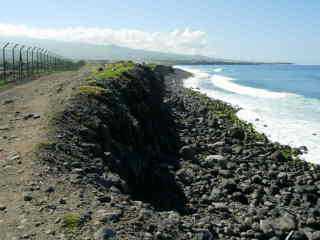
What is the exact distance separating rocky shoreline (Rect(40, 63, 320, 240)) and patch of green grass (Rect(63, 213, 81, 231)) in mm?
81

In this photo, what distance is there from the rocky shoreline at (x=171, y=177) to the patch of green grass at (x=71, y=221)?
8 centimetres

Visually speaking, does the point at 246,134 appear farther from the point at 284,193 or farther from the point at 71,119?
the point at 71,119

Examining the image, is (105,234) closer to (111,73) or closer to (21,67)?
(111,73)

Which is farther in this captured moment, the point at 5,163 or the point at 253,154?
the point at 253,154

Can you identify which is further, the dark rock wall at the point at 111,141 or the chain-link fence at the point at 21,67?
the chain-link fence at the point at 21,67

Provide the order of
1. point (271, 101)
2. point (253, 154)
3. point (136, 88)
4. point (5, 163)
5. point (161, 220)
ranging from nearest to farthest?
point (161, 220) → point (5, 163) → point (253, 154) → point (136, 88) → point (271, 101)

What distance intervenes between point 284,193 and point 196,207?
5382mm

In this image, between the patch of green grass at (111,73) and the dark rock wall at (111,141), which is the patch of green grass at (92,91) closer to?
the dark rock wall at (111,141)

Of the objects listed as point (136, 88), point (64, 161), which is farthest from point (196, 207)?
point (136, 88)

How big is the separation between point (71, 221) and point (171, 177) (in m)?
13.4

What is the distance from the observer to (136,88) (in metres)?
44.6

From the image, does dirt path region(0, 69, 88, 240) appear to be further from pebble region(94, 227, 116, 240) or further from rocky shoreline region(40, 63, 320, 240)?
pebble region(94, 227, 116, 240)

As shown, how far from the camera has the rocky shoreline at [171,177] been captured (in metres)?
13.0

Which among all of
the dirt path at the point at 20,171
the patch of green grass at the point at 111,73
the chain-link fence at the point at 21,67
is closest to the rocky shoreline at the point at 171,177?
the dirt path at the point at 20,171
